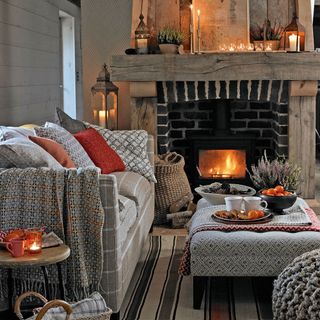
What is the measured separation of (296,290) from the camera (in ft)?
8.85

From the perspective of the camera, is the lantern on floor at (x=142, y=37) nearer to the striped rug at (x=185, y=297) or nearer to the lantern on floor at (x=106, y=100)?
the lantern on floor at (x=106, y=100)

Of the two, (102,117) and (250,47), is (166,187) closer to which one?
(102,117)

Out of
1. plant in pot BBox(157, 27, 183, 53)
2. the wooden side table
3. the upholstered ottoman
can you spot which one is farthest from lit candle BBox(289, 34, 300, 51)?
the wooden side table

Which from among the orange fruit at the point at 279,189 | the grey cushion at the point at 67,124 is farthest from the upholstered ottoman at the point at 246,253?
the grey cushion at the point at 67,124

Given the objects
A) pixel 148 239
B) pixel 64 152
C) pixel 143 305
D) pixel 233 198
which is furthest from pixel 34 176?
pixel 148 239

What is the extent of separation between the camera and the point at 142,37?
21.7 feet

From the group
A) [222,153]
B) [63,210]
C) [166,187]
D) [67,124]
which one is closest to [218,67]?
[222,153]

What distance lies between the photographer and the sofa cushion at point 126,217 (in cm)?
401

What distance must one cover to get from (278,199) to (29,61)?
4.24 meters

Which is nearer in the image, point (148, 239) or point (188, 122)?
point (148, 239)

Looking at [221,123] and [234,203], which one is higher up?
[221,123]

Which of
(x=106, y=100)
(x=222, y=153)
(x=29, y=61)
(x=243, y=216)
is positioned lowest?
(x=243, y=216)

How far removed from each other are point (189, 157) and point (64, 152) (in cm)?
282

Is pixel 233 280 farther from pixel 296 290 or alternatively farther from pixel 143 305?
pixel 296 290
